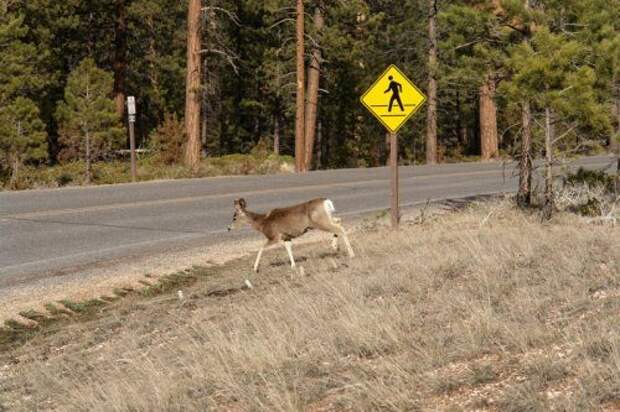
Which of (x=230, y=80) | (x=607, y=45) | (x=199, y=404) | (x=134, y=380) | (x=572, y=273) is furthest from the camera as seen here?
(x=230, y=80)

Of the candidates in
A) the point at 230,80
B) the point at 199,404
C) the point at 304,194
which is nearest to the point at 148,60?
the point at 230,80

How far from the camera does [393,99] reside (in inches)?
504

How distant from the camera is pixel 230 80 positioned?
54.1 m

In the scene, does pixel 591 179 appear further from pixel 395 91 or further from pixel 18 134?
pixel 18 134

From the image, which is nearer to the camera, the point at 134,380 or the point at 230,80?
the point at 134,380

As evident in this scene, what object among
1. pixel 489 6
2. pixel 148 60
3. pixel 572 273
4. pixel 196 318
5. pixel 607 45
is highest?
pixel 148 60

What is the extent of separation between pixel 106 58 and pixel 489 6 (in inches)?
1542

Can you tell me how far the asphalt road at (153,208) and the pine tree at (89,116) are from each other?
8512 mm

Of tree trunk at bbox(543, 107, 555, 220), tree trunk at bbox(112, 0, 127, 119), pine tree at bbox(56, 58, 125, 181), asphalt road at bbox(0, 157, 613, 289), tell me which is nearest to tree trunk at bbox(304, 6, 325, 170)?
pine tree at bbox(56, 58, 125, 181)

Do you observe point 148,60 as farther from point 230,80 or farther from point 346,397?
point 346,397

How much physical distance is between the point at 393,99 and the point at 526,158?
3.43 m

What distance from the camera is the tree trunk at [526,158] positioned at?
1398cm

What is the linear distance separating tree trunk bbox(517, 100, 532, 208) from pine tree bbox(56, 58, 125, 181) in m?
18.3

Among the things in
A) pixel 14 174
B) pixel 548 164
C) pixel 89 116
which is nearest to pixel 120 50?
pixel 89 116
